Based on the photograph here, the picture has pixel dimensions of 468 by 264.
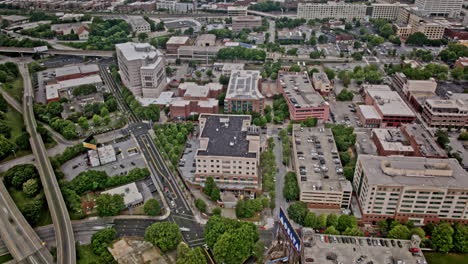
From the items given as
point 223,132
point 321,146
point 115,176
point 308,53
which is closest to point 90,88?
point 115,176

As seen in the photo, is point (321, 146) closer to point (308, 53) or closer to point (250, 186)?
point (250, 186)

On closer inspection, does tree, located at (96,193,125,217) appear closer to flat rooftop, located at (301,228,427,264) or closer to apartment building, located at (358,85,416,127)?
flat rooftop, located at (301,228,427,264)

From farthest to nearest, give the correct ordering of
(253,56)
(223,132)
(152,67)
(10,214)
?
1. (253,56)
2. (152,67)
3. (223,132)
4. (10,214)

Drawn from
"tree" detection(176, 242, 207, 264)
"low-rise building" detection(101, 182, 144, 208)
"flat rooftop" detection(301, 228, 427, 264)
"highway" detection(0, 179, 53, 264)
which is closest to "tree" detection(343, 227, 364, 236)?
"flat rooftop" detection(301, 228, 427, 264)

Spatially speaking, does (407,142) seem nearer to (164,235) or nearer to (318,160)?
(318,160)

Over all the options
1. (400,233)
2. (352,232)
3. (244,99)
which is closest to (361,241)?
(352,232)

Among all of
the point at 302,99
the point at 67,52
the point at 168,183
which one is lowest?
the point at 168,183
